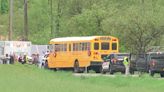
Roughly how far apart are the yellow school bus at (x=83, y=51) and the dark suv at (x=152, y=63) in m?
5.80

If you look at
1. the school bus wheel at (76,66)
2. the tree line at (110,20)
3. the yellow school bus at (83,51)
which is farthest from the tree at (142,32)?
the school bus wheel at (76,66)

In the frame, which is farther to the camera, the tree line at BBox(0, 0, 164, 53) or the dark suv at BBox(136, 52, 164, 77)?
the tree line at BBox(0, 0, 164, 53)

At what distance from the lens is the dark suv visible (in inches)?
1483

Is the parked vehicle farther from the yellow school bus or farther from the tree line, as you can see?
the tree line

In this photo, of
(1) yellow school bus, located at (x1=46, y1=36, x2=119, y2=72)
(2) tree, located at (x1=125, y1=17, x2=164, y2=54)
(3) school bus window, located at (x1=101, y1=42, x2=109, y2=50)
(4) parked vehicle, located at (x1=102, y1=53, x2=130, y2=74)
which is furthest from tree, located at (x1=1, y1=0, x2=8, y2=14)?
(4) parked vehicle, located at (x1=102, y1=53, x2=130, y2=74)

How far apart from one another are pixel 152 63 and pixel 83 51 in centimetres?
996

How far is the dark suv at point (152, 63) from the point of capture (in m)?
37.7

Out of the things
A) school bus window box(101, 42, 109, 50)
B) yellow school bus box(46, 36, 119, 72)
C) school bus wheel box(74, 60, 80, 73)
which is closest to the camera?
yellow school bus box(46, 36, 119, 72)

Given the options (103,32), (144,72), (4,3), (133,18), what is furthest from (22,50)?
(4,3)

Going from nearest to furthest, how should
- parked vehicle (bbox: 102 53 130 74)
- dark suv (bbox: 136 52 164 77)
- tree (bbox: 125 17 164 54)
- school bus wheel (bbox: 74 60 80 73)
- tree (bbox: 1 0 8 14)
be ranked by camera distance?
dark suv (bbox: 136 52 164 77), parked vehicle (bbox: 102 53 130 74), school bus wheel (bbox: 74 60 80 73), tree (bbox: 125 17 164 54), tree (bbox: 1 0 8 14)

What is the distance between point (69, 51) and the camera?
48.2 meters

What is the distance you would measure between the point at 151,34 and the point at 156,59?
18598mm

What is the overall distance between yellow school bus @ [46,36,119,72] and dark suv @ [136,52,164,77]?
5.80m

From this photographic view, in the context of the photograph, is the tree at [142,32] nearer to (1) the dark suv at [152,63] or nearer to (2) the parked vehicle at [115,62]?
(2) the parked vehicle at [115,62]
